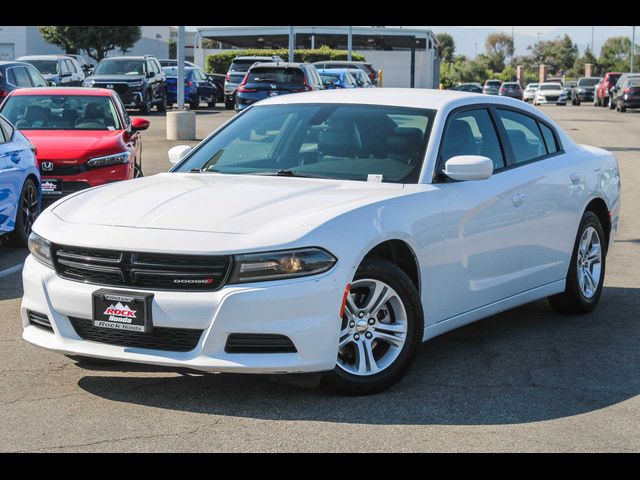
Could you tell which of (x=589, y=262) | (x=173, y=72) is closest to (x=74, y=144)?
(x=589, y=262)

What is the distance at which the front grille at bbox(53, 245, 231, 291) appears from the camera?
5.39 metres

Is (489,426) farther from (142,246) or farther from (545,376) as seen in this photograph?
(142,246)

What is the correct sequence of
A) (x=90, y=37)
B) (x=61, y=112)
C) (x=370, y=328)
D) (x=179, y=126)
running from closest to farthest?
1. (x=370, y=328)
2. (x=61, y=112)
3. (x=179, y=126)
4. (x=90, y=37)

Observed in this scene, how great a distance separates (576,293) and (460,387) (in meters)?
2.22

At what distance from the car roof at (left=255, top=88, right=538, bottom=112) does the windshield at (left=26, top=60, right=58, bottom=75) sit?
29.0 meters

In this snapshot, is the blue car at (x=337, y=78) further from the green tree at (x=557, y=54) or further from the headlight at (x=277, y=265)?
the green tree at (x=557, y=54)

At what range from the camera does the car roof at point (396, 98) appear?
7.08m

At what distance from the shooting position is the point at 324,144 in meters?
6.89

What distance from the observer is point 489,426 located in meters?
5.33

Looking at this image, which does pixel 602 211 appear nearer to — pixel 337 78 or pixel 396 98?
pixel 396 98

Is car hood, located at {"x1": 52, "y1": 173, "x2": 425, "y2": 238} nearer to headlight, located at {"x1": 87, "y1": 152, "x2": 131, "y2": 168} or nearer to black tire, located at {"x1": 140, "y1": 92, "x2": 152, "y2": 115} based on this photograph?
headlight, located at {"x1": 87, "y1": 152, "x2": 131, "y2": 168}

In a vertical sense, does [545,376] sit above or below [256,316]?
below

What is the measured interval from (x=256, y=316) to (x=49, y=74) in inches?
1220
